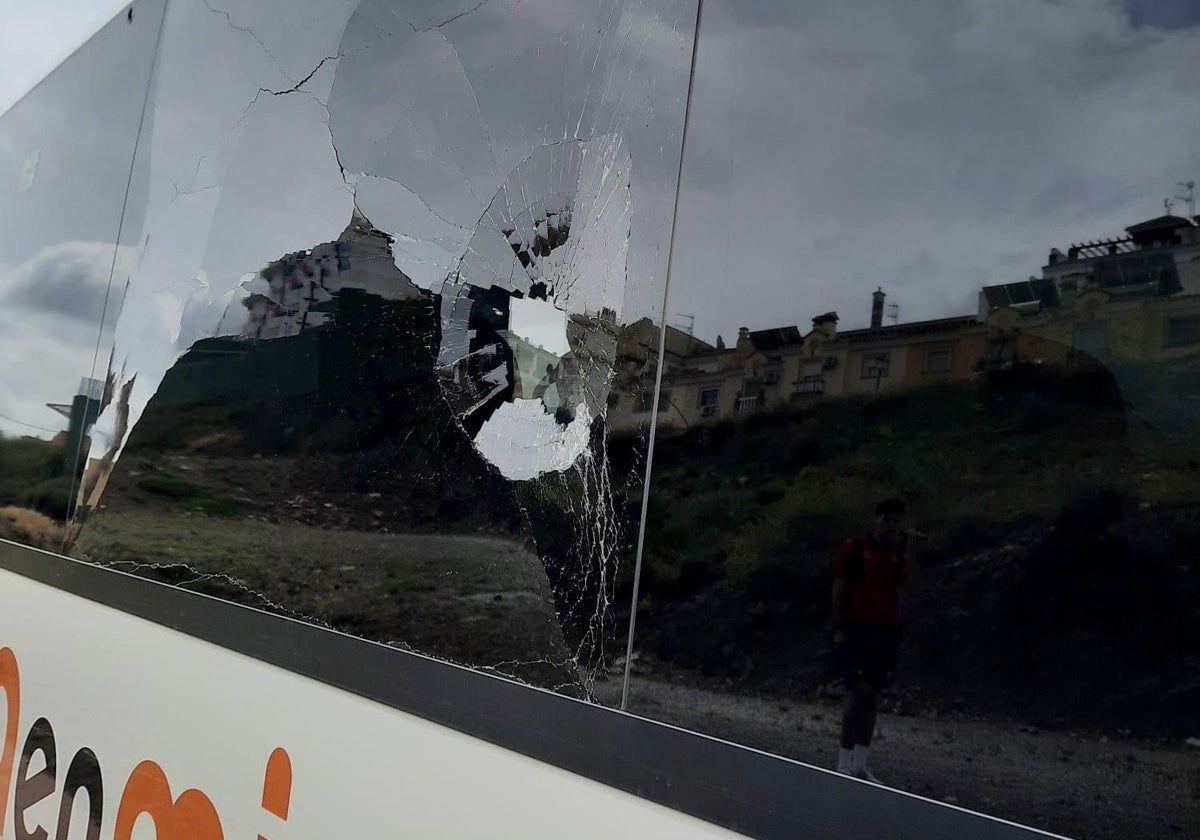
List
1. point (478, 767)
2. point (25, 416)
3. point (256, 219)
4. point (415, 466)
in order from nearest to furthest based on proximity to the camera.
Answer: point (478, 767)
point (415, 466)
point (256, 219)
point (25, 416)

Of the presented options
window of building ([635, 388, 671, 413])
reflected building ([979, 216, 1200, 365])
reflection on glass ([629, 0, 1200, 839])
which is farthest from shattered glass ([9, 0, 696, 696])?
reflected building ([979, 216, 1200, 365])

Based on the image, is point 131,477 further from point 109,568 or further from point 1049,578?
point 1049,578

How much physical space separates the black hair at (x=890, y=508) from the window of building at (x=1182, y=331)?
25 cm

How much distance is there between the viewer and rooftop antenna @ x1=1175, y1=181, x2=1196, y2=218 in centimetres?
78

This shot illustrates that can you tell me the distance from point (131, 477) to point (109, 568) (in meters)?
0.22

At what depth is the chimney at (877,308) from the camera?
0.96 metres

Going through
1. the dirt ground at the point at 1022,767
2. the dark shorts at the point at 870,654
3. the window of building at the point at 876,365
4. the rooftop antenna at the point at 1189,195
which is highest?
the rooftop antenna at the point at 1189,195

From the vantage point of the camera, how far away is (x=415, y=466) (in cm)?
154

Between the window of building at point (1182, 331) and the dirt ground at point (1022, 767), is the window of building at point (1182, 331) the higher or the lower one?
the higher one

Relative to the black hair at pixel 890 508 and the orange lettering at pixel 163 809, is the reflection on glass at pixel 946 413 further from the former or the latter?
the orange lettering at pixel 163 809

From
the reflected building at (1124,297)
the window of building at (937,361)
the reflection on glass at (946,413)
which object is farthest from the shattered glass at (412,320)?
the reflected building at (1124,297)

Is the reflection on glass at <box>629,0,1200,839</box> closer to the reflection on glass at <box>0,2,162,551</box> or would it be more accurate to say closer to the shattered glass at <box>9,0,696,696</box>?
the shattered glass at <box>9,0,696,696</box>

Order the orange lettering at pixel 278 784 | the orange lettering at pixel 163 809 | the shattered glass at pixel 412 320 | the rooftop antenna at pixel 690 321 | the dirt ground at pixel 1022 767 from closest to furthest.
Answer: the dirt ground at pixel 1022 767 → the rooftop antenna at pixel 690 321 → the shattered glass at pixel 412 320 → the orange lettering at pixel 278 784 → the orange lettering at pixel 163 809

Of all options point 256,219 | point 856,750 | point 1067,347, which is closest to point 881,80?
point 1067,347
